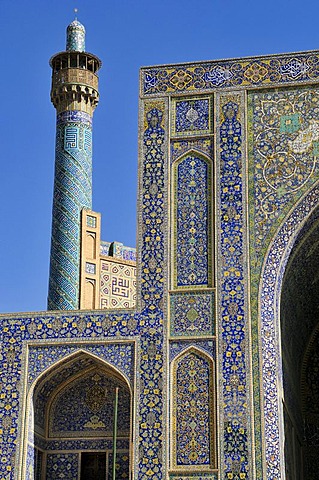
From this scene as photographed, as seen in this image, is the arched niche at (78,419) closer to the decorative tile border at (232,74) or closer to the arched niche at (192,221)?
the arched niche at (192,221)

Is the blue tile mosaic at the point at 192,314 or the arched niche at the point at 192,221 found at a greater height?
the arched niche at the point at 192,221

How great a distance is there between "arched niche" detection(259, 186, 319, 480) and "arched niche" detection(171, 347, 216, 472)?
626 millimetres

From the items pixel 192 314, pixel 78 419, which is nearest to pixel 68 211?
pixel 78 419

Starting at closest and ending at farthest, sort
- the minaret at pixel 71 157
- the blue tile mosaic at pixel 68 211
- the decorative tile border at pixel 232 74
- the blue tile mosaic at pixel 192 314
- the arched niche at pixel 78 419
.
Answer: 1. the blue tile mosaic at pixel 192 314
2. the arched niche at pixel 78 419
3. the decorative tile border at pixel 232 74
4. the blue tile mosaic at pixel 68 211
5. the minaret at pixel 71 157

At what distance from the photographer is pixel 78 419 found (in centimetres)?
1269

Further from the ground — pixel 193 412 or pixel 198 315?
pixel 198 315

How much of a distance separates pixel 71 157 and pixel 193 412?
6.99 meters

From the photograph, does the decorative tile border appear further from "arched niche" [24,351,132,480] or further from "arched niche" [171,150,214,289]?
"arched niche" [24,351,132,480]

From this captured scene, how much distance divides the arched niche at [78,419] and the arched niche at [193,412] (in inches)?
27.7

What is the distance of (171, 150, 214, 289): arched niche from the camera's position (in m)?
12.4

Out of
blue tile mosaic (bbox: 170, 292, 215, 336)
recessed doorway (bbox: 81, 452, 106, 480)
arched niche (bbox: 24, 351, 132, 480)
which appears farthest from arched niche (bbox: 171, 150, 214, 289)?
recessed doorway (bbox: 81, 452, 106, 480)

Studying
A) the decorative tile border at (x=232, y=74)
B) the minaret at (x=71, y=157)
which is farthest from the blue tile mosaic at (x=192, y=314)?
the minaret at (x=71, y=157)

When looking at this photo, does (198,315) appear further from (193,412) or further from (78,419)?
(78,419)

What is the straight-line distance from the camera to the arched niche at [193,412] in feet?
38.2
